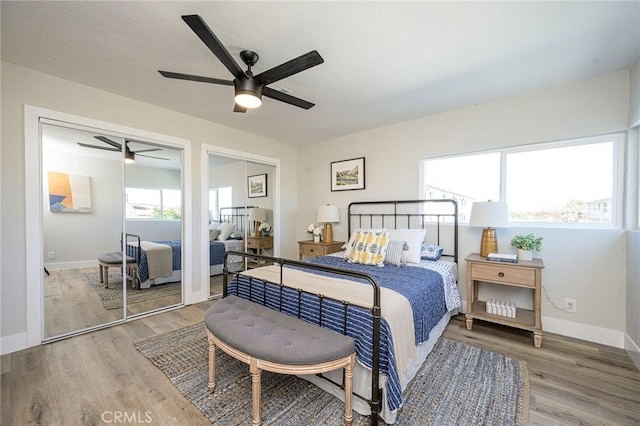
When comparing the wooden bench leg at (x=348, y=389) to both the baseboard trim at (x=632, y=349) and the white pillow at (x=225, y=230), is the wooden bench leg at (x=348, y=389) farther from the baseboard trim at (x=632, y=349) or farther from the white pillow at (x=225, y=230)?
the white pillow at (x=225, y=230)

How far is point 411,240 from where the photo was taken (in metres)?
3.00

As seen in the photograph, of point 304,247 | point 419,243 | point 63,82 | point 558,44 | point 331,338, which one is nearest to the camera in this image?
point 331,338

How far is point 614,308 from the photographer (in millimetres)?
2432

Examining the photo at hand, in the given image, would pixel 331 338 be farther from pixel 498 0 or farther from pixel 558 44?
pixel 558 44

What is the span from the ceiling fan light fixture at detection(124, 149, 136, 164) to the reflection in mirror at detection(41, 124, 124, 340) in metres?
0.06

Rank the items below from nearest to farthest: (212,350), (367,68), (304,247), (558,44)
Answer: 1. (212,350)
2. (558,44)
3. (367,68)
4. (304,247)

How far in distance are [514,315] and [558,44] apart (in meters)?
2.44

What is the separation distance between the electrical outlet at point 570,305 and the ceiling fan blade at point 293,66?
331 cm

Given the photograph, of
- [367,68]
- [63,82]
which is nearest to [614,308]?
[367,68]

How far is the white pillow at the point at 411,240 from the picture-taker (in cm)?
289

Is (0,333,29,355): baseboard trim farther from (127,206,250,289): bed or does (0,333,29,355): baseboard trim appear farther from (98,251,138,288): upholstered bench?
(127,206,250,289): bed

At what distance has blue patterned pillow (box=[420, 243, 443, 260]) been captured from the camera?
3078 mm

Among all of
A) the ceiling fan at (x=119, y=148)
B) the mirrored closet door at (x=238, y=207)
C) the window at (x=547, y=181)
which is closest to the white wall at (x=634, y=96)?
the window at (x=547, y=181)

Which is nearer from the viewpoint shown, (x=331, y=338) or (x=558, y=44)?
(x=331, y=338)
